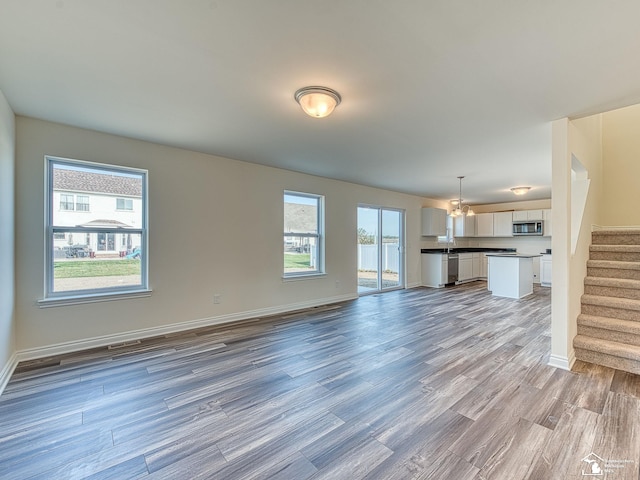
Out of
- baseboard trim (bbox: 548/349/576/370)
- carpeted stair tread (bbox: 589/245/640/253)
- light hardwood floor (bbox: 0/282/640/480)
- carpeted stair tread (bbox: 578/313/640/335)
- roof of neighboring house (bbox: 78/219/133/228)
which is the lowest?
light hardwood floor (bbox: 0/282/640/480)

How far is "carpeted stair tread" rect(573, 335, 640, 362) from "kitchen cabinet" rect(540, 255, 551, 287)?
5.44 m

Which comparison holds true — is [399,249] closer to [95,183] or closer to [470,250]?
[470,250]

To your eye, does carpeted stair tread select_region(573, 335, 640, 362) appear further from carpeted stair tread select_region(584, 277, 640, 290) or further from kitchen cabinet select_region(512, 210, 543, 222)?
kitchen cabinet select_region(512, 210, 543, 222)

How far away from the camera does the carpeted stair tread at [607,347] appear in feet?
9.02

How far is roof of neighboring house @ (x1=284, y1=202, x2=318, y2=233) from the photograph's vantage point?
5205 millimetres

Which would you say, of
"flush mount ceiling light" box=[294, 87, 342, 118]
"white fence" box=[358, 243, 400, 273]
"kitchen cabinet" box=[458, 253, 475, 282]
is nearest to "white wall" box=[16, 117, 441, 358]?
"white fence" box=[358, 243, 400, 273]

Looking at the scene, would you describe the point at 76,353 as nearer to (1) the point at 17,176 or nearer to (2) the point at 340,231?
(1) the point at 17,176

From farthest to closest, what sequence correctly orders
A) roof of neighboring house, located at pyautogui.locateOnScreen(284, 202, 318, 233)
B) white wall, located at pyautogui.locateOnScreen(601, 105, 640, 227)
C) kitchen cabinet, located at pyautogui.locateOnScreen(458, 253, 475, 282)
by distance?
kitchen cabinet, located at pyautogui.locateOnScreen(458, 253, 475, 282) → roof of neighboring house, located at pyautogui.locateOnScreen(284, 202, 318, 233) → white wall, located at pyautogui.locateOnScreen(601, 105, 640, 227)

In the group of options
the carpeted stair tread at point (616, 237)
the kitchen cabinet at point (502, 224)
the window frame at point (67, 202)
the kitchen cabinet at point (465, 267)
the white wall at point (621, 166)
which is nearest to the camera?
the window frame at point (67, 202)

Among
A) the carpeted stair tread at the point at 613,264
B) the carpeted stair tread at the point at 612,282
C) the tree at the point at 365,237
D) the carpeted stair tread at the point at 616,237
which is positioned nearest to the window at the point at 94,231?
the tree at the point at 365,237

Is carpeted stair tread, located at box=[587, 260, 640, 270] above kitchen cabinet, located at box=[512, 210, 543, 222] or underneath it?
underneath

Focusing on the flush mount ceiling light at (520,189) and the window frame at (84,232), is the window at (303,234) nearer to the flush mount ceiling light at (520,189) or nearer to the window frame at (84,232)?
the window frame at (84,232)

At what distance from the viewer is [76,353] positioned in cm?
317

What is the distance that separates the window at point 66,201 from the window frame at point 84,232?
75 millimetres
